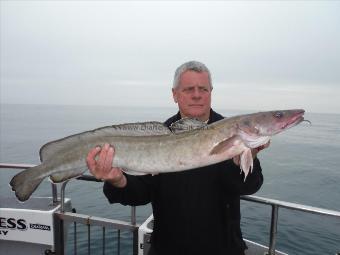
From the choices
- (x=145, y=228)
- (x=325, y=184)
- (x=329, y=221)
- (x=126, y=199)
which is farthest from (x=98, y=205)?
(x=325, y=184)

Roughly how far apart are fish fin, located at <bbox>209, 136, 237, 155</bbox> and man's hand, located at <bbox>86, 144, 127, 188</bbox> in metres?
1.17

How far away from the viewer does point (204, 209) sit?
3.79 metres

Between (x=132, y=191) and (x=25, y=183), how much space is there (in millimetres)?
1297

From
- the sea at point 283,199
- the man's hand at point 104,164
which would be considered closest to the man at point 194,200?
the man's hand at point 104,164

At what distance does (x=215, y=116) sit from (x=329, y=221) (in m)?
16.9

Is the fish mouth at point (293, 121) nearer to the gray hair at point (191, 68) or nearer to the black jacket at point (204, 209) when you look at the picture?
the black jacket at point (204, 209)

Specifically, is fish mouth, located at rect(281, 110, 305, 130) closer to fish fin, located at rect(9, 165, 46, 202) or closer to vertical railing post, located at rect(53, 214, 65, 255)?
fish fin, located at rect(9, 165, 46, 202)

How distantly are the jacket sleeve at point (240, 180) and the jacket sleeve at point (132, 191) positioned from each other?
1.02 meters

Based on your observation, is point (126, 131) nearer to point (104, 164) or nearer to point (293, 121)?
point (104, 164)

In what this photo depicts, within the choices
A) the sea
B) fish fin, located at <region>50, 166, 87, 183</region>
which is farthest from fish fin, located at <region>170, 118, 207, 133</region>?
the sea

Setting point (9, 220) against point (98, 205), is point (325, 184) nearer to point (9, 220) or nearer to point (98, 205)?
point (98, 205)

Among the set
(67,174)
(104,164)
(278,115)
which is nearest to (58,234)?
(67,174)

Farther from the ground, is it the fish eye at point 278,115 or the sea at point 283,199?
the fish eye at point 278,115

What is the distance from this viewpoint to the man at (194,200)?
378cm
